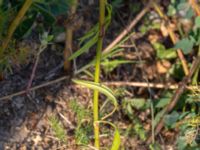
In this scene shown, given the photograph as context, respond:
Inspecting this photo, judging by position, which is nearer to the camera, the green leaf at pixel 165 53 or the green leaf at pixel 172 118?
the green leaf at pixel 172 118

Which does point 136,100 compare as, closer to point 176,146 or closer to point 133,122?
point 133,122

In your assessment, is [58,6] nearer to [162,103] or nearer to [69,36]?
[69,36]

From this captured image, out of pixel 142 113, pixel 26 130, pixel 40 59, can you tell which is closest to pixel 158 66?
pixel 142 113

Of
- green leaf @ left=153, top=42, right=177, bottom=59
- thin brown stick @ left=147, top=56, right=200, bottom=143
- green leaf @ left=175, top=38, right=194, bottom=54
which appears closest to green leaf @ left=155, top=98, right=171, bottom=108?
thin brown stick @ left=147, top=56, right=200, bottom=143

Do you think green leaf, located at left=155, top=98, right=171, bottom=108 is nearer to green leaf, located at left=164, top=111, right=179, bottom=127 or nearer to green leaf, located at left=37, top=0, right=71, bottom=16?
green leaf, located at left=164, top=111, right=179, bottom=127

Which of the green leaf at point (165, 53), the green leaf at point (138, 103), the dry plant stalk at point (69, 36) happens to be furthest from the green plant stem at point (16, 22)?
the green leaf at point (165, 53)

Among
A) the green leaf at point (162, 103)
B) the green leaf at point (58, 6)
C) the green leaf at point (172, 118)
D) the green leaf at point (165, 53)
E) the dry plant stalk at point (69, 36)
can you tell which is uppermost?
the green leaf at point (58, 6)

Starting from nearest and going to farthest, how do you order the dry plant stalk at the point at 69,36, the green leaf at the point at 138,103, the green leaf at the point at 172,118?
the dry plant stalk at the point at 69,36, the green leaf at the point at 172,118, the green leaf at the point at 138,103

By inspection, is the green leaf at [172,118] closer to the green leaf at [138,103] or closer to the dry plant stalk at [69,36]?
the green leaf at [138,103]

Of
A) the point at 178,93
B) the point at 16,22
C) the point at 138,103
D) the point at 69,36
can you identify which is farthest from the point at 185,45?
the point at 16,22
